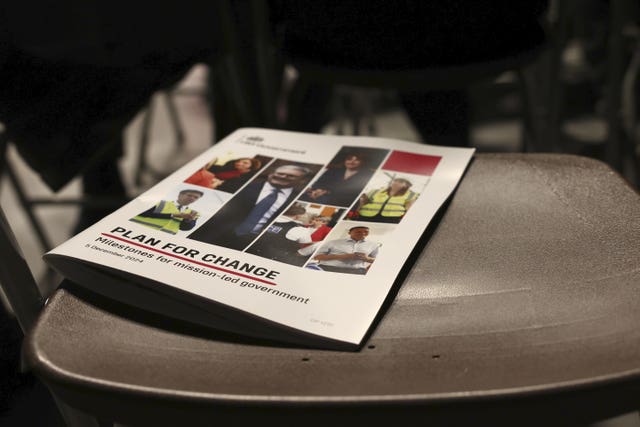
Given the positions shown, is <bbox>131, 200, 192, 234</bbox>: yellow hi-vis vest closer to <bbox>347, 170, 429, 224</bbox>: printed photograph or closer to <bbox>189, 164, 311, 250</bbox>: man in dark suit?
<bbox>189, 164, 311, 250</bbox>: man in dark suit

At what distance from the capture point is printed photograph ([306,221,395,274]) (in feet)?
1.53

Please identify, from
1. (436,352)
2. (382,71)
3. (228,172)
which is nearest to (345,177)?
(228,172)

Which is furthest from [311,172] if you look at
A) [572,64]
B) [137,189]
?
[572,64]

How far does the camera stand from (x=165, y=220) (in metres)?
0.53

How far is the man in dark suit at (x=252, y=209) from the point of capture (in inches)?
19.9

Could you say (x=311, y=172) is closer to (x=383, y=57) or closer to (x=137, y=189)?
(x=383, y=57)

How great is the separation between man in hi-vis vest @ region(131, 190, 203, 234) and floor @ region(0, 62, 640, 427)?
2.75ft

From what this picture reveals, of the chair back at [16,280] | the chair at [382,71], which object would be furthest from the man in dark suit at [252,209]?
the chair at [382,71]

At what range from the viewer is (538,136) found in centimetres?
114

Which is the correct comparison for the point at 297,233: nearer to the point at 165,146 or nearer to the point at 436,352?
the point at 436,352

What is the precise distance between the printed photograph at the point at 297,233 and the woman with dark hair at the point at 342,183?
0.02 meters

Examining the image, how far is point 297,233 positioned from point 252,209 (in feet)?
0.20

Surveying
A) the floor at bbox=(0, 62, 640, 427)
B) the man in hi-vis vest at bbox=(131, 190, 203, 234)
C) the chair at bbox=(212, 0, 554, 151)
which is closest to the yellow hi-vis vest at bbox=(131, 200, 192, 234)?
the man in hi-vis vest at bbox=(131, 190, 203, 234)

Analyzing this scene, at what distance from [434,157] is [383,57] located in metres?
0.34
